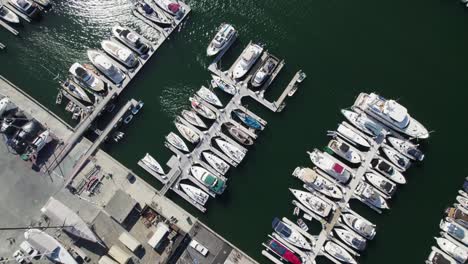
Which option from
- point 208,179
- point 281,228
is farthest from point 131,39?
point 281,228

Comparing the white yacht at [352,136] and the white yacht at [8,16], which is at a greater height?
the white yacht at [352,136]

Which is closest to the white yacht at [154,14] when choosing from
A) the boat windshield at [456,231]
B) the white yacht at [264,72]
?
the white yacht at [264,72]

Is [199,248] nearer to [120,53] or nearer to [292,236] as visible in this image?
[292,236]

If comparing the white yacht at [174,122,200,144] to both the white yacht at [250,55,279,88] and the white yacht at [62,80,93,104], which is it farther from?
the white yacht at [62,80,93,104]

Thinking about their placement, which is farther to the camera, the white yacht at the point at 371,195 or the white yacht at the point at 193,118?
the white yacht at the point at 193,118

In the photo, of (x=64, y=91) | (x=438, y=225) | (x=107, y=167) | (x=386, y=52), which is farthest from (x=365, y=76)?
(x=64, y=91)

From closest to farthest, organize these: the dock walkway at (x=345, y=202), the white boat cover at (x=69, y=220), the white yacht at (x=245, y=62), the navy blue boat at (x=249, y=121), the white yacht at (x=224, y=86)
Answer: the white boat cover at (x=69, y=220) → the dock walkway at (x=345, y=202) → the navy blue boat at (x=249, y=121) → the white yacht at (x=224, y=86) → the white yacht at (x=245, y=62)

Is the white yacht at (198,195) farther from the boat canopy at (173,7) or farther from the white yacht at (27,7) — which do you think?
the white yacht at (27,7)
